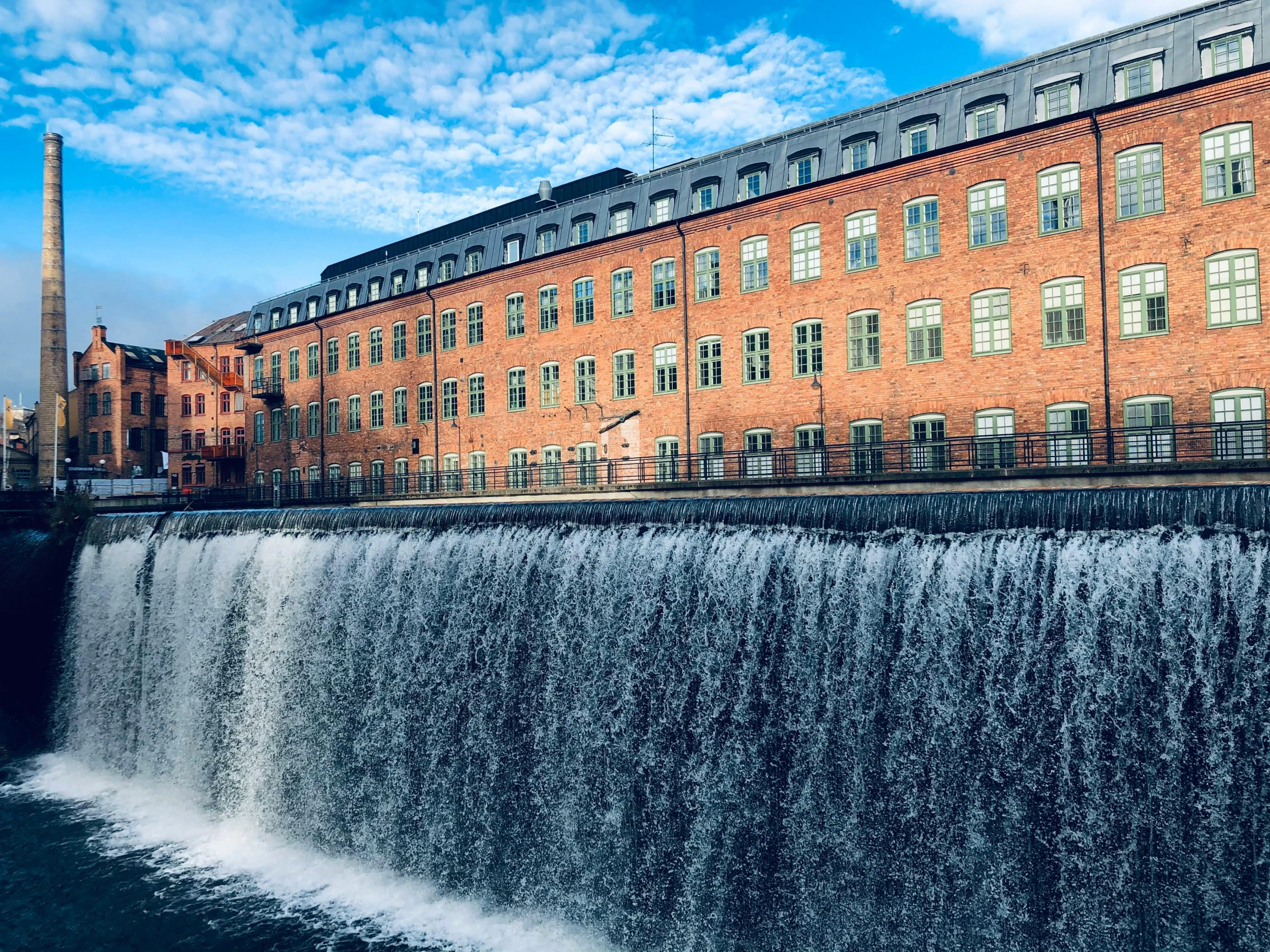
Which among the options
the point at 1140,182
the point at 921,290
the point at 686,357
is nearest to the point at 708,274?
the point at 686,357

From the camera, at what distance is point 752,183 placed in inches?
995

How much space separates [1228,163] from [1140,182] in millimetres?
A: 1631

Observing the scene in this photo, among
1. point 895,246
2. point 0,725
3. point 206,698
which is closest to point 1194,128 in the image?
point 895,246

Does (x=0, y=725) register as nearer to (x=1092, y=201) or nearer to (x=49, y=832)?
(x=49, y=832)

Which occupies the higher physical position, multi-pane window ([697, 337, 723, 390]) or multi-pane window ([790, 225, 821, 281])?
multi-pane window ([790, 225, 821, 281])

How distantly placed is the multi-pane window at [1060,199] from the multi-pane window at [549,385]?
16.3 meters

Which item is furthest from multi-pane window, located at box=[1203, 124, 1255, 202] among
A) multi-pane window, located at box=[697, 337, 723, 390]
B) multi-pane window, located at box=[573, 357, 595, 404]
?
multi-pane window, located at box=[573, 357, 595, 404]

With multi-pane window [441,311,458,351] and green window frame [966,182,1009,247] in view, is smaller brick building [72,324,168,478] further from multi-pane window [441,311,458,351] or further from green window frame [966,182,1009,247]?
green window frame [966,182,1009,247]

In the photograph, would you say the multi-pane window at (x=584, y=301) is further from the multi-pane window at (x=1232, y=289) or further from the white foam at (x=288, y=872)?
the white foam at (x=288, y=872)

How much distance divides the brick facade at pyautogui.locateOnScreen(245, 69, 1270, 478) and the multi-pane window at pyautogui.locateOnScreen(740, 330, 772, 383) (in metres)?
0.14

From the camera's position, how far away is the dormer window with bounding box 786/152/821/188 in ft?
78.1

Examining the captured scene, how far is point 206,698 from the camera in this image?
18188mm

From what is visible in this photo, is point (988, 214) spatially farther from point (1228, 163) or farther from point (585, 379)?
point (585, 379)

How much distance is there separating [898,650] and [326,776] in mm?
11101
